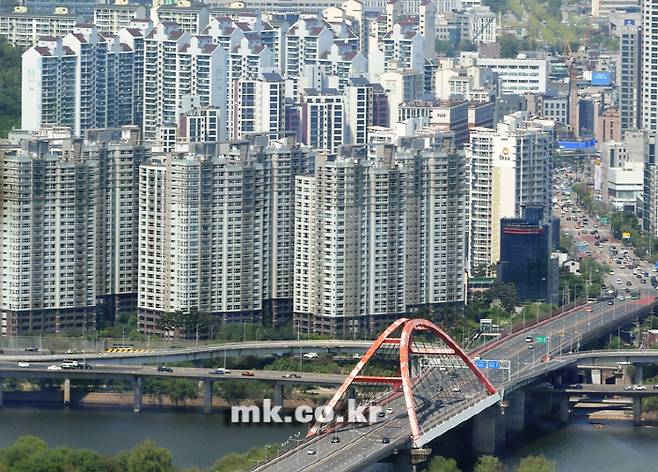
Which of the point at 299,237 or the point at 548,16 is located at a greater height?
the point at 548,16

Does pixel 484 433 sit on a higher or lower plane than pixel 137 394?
lower

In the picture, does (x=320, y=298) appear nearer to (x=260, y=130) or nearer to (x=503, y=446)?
(x=503, y=446)

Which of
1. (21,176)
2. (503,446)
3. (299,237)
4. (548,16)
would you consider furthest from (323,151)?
A: (548,16)

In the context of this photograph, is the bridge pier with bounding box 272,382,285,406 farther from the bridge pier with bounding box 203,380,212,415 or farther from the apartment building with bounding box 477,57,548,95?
the apartment building with bounding box 477,57,548,95

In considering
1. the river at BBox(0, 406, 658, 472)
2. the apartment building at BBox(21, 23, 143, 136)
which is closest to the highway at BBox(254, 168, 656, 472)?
the river at BBox(0, 406, 658, 472)

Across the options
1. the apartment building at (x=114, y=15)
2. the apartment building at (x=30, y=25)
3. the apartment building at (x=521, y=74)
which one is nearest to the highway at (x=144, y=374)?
the apartment building at (x=30, y=25)

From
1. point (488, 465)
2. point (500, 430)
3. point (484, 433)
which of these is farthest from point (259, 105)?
point (488, 465)

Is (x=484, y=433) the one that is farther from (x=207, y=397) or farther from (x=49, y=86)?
(x=49, y=86)
